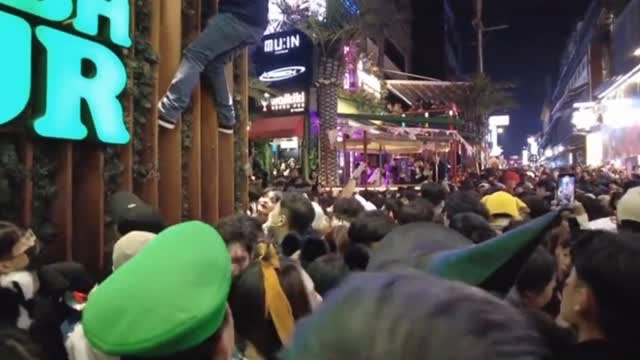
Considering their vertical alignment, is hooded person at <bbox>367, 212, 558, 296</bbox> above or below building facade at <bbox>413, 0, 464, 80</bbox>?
below

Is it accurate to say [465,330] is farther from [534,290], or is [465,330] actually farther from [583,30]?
[583,30]

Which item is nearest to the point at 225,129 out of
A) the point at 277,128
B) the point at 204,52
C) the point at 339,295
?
the point at 204,52

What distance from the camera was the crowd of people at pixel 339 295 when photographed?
0.95 metres

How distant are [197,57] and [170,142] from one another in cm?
96

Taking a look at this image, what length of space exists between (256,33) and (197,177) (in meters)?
1.77

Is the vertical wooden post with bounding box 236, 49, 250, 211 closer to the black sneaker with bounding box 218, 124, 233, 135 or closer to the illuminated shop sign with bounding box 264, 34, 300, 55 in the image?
the black sneaker with bounding box 218, 124, 233, 135

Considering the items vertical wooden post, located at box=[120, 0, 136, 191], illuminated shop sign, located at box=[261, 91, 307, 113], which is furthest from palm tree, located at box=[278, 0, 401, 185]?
vertical wooden post, located at box=[120, 0, 136, 191]

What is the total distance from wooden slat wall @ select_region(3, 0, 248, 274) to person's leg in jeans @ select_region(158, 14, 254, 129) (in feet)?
0.52

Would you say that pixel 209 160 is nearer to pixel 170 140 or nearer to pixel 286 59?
pixel 170 140

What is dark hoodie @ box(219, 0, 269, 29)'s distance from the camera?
632 centimetres

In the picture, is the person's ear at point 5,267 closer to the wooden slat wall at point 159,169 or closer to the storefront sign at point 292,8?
the wooden slat wall at point 159,169

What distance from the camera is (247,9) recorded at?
20.9 feet

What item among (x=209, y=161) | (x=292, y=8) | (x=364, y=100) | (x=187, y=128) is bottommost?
(x=209, y=161)

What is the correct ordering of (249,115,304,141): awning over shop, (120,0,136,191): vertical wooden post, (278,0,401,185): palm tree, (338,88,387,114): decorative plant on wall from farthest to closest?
(338,88,387,114): decorative plant on wall < (278,0,401,185): palm tree < (249,115,304,141): awning over shop < (120,0,136,191): vertical wooden post
